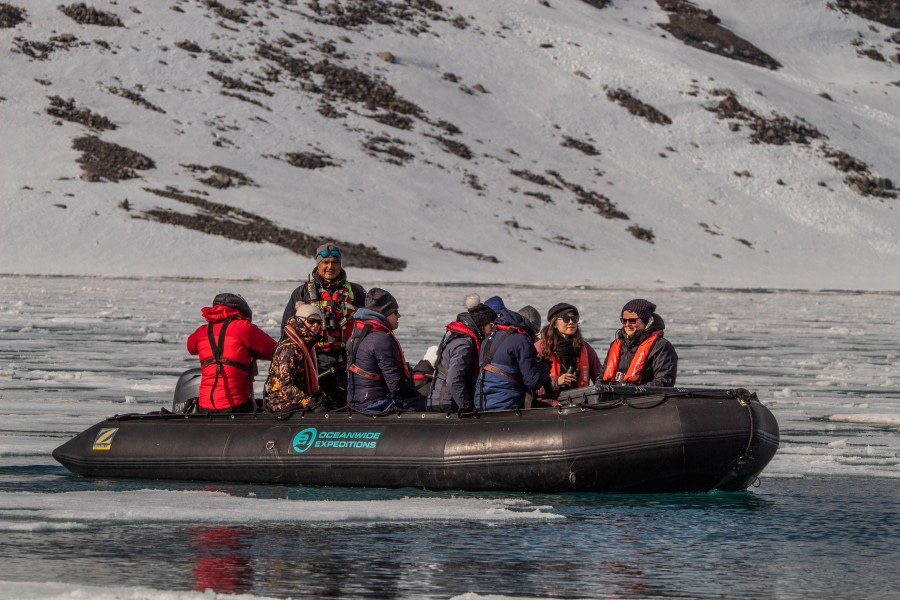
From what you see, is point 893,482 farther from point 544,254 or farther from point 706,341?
point 544,254

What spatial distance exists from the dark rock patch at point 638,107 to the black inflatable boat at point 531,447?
110 metres

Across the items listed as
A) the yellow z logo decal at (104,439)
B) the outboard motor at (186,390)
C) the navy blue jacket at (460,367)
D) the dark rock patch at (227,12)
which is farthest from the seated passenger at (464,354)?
the dark rock patch at (227,12)

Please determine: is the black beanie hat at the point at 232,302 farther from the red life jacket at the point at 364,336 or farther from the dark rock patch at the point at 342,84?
the dark rock patch at the point at 342,84

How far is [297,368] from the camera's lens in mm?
12508

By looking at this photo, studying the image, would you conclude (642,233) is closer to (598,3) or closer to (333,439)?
(598,3)

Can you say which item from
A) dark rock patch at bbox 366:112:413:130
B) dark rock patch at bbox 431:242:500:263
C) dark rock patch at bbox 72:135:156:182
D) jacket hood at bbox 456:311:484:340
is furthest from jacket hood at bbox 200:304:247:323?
dark rock patch at bbox 366:112:413:130

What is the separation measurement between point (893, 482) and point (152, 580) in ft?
21.9

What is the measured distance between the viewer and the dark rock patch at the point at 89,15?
370 ft

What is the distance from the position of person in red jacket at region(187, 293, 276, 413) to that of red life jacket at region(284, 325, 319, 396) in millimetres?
244

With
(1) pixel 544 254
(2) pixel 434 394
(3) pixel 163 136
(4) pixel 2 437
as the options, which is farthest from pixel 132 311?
(3) pixel 163 136

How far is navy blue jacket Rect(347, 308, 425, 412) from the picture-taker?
39.6 feet

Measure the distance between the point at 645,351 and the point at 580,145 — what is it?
103380 mm

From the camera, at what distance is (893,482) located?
1215 centimetres

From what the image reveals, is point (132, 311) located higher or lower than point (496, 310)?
lower
